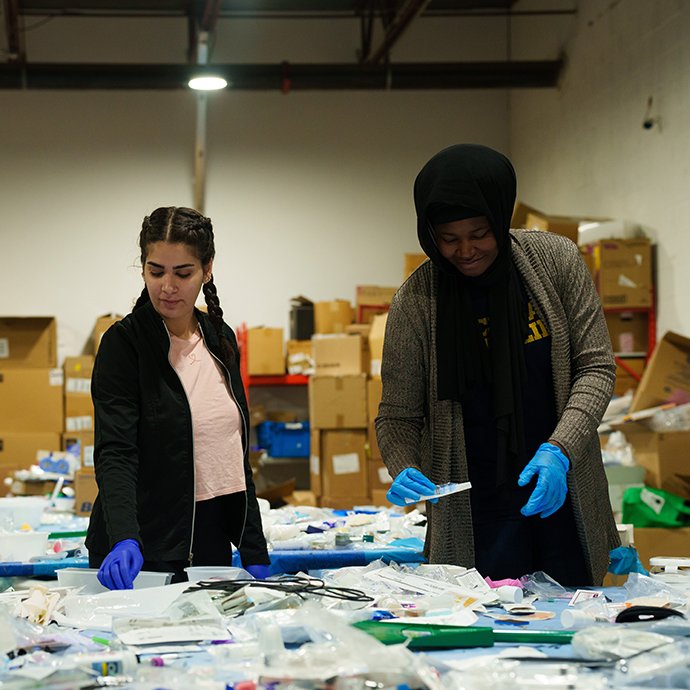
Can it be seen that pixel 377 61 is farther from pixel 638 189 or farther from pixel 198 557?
pixel 198 557

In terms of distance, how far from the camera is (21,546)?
2.84m

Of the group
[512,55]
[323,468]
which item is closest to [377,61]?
[512,55]

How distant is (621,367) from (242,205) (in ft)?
10.1

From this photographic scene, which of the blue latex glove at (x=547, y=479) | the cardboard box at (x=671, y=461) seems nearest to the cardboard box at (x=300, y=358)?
the cardboard box at (x=671, y=461)

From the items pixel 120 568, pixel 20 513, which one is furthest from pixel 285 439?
pixel 120 568

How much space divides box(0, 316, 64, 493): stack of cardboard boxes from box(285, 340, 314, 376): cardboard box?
4.70 feet

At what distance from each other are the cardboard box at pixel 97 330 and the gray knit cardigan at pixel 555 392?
13.7ft

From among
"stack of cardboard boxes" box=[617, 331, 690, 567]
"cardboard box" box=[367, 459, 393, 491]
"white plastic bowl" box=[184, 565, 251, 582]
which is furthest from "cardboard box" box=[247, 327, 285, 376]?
"white plastic bowl" box=[184, 565, 251, 582]

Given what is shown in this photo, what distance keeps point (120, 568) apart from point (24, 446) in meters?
4.55

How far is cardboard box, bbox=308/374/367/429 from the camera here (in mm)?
5492

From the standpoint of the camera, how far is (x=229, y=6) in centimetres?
683

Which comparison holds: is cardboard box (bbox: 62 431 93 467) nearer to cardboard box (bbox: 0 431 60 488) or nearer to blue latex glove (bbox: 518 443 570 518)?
cardboard box (bbox: 0 431 60 488)

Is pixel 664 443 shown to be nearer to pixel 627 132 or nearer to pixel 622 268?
pixel 622 268

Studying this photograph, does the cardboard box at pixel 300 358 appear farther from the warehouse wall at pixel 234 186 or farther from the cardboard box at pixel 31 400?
the cardboard box at pixel 31 400
